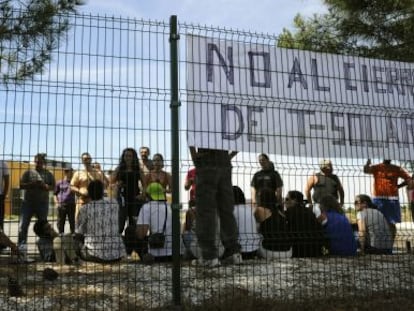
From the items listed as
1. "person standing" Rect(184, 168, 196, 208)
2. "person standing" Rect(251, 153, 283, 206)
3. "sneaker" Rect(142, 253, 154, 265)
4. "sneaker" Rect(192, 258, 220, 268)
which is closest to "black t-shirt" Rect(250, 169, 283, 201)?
"person standing" Rect(251, 153, 283, 206)

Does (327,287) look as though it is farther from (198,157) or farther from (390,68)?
(390,68)

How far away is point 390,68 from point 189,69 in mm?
2726

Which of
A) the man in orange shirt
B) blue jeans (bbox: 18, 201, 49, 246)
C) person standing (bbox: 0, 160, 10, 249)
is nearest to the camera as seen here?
person standing (bbox: 0, 160, 10, 249)

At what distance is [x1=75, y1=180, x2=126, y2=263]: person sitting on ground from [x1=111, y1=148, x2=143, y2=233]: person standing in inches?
6.8

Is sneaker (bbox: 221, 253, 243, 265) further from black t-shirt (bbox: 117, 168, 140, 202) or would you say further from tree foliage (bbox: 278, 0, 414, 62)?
tree foliage (bbox: 278, 0, 414, 62)

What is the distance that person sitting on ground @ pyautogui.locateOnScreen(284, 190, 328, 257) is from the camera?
5.95 m

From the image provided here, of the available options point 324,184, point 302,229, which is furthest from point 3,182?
point 324,184

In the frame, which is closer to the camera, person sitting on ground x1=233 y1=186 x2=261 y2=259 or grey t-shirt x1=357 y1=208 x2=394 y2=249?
person sitting on ground x1=233 y1=186 x2=261 y2=259

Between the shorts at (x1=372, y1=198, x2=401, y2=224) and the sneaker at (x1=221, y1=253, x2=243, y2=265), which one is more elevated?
the shorts at (x1=372, y1=198, x2=401, y2=224)

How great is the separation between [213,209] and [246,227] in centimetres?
72

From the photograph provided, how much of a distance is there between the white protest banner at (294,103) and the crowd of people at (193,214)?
0.76 ft

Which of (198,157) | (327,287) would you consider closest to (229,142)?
(198,157)

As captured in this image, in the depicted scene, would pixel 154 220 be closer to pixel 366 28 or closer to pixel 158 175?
pixel 158 175

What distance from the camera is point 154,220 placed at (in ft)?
19.4
